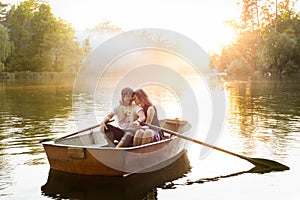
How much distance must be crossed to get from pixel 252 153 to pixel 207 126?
4.62 metres

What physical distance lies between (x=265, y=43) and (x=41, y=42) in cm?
2822

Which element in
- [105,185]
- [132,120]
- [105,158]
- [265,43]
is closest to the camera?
[105,158]

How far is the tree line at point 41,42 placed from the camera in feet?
194

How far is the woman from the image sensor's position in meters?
8.98

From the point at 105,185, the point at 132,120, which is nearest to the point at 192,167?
the point at 132,120

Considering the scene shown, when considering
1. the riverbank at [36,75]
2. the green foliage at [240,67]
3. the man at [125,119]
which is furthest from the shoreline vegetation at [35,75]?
the man at [125,119]

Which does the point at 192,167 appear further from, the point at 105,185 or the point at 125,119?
the point at 105,185

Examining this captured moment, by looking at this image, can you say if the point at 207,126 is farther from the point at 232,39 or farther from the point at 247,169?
the point at 232,39

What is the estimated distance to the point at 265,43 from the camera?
184 ft

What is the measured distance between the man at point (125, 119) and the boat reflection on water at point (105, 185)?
84 cm

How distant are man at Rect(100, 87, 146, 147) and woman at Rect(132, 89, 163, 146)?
0.11 metres

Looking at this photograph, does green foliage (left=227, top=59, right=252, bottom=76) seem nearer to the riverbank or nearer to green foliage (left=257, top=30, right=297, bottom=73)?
green foliage (left=257, top=30, right=297, bottom=73)

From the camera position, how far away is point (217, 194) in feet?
26.0

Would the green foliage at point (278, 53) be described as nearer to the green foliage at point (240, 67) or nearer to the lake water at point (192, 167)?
the green foliage at point (240, 67)
